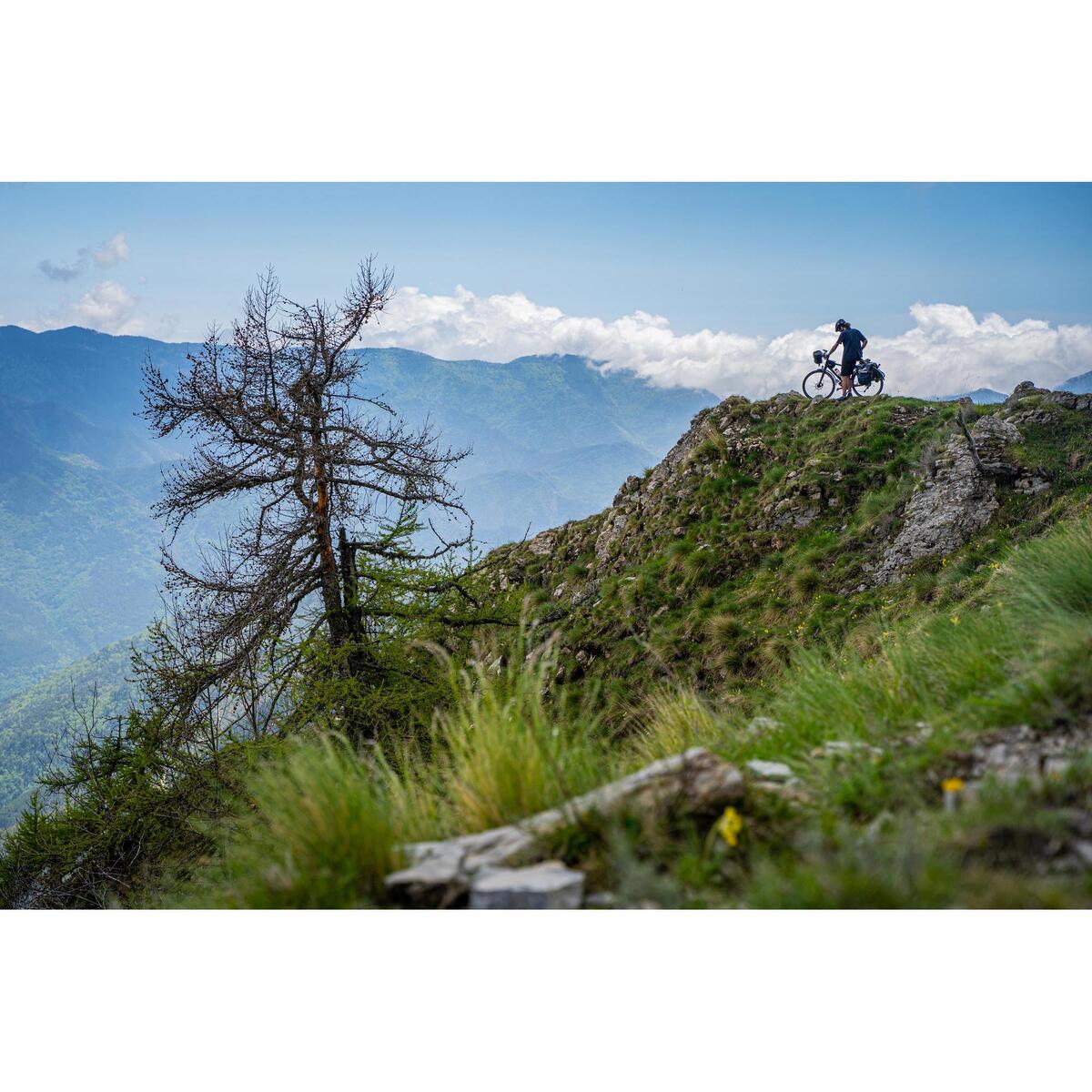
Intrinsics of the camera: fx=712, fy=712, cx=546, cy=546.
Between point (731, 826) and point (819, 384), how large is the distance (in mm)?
14836

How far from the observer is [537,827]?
2.43 m

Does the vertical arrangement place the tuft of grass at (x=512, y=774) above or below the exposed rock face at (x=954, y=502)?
below

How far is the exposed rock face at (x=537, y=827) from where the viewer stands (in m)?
2.28

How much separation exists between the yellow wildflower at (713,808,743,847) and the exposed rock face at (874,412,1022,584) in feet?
28.5

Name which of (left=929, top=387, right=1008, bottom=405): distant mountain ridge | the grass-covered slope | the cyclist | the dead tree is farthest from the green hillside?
the cyclist

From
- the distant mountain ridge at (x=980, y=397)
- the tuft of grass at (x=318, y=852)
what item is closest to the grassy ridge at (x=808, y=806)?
the tuft of grass at (x=318, y=852)

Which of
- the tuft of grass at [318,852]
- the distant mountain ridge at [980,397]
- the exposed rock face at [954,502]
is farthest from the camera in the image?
the distant mountain ridge at [980,397]

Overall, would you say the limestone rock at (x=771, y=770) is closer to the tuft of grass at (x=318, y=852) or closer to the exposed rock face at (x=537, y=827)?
the exposed rock face at (x=537, y=827)

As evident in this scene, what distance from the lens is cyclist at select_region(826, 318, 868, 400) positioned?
47.2 feet

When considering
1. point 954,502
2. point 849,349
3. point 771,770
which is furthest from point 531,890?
point 849,349

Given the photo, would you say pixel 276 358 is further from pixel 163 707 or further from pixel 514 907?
pixel 514 907

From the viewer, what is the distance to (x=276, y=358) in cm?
864

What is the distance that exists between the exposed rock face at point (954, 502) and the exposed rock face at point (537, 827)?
8.55 m

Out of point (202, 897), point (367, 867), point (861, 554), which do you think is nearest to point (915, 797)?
point (367, 867)
